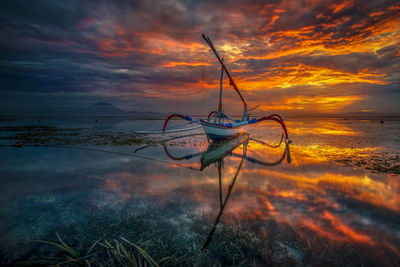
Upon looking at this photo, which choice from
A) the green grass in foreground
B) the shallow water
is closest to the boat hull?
the shallow water

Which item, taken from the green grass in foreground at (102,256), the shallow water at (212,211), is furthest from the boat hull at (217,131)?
the green grass in foreground at (102,256)

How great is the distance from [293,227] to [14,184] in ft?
33.5

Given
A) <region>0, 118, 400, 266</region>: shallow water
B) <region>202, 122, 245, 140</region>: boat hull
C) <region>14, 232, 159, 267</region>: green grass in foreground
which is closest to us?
<region>14, 232, 159, 267</region>: green grass in foreground

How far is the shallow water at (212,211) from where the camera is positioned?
3.41m

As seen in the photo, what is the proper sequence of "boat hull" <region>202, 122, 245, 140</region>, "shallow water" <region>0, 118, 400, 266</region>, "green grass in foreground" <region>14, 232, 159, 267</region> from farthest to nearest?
"boat hull" <region>202, 122, 245, 140</region>, "shallow water" <region>0, 118, 400, 266</region>, "green grass in foreground" <region>14, 232, 159, 267</region>

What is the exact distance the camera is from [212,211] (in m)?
4.96

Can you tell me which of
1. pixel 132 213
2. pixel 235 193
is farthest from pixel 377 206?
pixel 132 213

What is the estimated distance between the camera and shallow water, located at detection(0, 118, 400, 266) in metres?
3.41

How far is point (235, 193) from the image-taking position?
20.1 feet

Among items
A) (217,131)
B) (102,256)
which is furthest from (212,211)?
(217,131)

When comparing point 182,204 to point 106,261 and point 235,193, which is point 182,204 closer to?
point 235,193

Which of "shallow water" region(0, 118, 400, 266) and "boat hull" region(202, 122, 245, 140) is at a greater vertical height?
"boat hull" region(202, 122, 245, 140)

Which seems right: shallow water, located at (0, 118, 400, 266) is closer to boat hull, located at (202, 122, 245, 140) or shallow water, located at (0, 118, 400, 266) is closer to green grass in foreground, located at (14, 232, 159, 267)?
green grass in foreground, located at (14, 232, 159, 267)

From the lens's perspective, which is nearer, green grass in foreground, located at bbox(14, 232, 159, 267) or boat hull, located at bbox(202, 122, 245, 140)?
green grass in foreground, located at bbox(14, 232, 159, 267)
